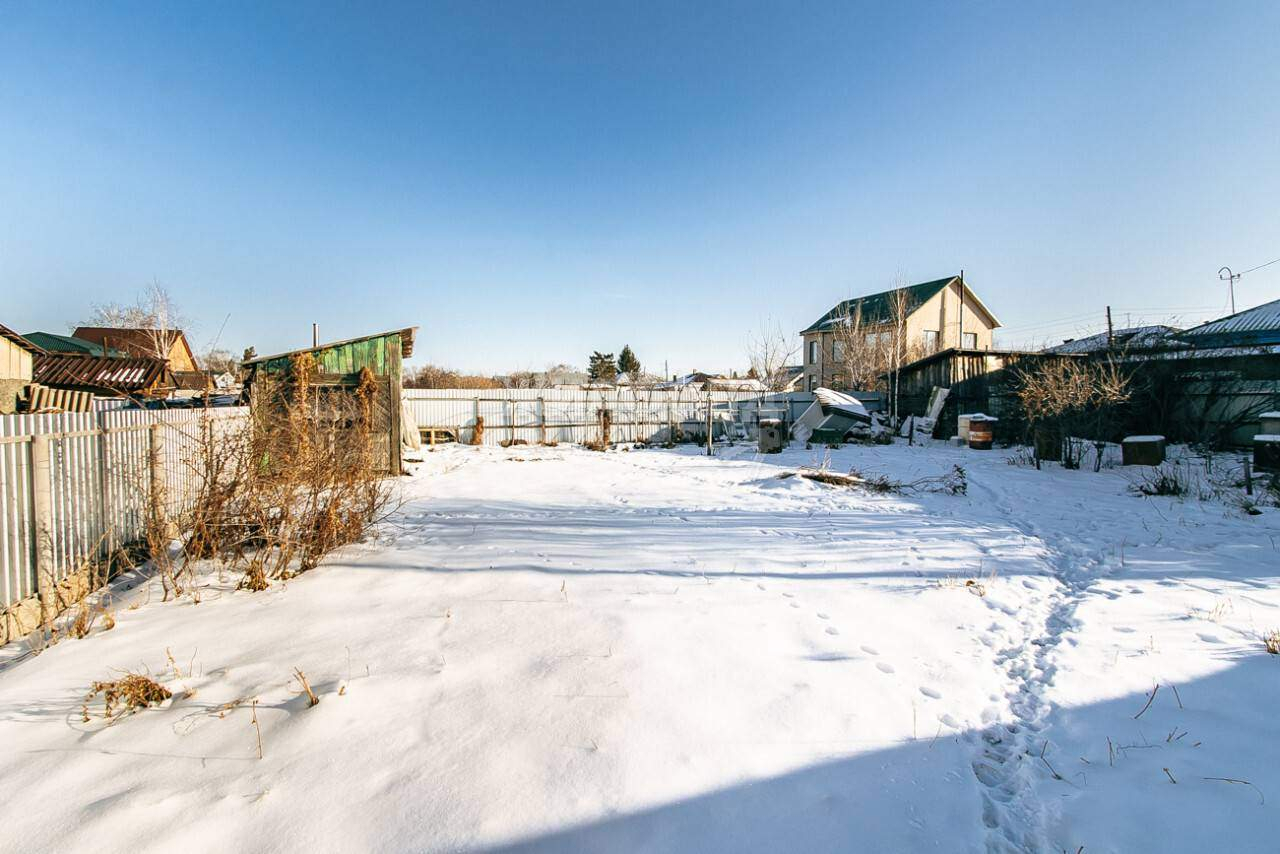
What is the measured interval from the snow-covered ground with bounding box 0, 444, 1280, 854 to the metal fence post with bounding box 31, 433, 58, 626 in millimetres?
566

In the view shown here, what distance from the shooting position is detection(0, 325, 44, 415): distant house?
37.0 ft

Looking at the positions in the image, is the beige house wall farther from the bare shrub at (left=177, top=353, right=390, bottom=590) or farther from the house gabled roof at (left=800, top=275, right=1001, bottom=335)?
the house gabled roof at (left=800, top=275, right=1001, bottom=335)

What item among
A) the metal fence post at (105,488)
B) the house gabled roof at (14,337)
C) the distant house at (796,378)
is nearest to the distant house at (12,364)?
the house gabled roof at (14,337)

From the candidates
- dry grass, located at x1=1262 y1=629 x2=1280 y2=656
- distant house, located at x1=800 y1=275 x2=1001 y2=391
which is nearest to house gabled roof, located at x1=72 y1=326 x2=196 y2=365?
distant house, located at x1=800 y1=275 x2=1001 y2=391

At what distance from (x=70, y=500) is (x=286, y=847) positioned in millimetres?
4209

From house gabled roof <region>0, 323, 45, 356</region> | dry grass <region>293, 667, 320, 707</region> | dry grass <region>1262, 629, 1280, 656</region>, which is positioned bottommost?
dry grass <region>1262, 629, 1280, 656</region>

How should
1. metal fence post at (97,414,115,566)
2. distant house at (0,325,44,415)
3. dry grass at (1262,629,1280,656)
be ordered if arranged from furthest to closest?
distant house at (0,325,44,415) → metal fence post at (97,414,115,566) → dry grass at (1262,629,1280,656)

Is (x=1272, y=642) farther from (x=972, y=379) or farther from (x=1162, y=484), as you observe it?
(x=972, y=379)

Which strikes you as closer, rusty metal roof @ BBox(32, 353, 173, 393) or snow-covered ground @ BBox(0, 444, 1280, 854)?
snow-covered ground @ BBox(0, 444, 1280, 854)

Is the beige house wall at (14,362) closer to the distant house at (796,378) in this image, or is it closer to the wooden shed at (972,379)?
the wooden shed at (972,379)

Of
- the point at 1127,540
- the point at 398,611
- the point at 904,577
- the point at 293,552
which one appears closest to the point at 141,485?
the point at 293,552

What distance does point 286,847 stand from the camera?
69.5 inches

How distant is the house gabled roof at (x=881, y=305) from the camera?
2892cm

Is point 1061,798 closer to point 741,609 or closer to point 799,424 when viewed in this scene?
point 741,609
